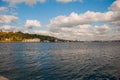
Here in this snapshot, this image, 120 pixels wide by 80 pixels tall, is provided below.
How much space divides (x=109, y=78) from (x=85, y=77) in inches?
152

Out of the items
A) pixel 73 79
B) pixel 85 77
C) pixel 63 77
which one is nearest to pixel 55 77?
pixel 63 77

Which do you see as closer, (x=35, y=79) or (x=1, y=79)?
(x=1, y=79)

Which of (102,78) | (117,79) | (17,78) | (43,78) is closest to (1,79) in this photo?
(17,78)

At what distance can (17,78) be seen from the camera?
2811 centimetres

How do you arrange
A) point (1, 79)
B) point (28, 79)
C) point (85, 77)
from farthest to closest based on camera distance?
point (85, 77)
point (28, 79)
point (1, 79)

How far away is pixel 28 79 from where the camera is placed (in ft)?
90.9

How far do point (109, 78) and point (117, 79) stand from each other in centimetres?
125

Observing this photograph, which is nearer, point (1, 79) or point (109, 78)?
point (1, 79)

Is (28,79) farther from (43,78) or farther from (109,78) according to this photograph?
(109,78)

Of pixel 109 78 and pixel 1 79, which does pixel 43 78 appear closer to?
pixel 1 79

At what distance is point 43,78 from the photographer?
28.6 m

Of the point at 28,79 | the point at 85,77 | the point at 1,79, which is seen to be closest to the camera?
the point at 1,79

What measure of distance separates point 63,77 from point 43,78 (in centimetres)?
334

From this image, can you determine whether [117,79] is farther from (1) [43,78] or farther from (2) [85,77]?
(1) [43,78]
